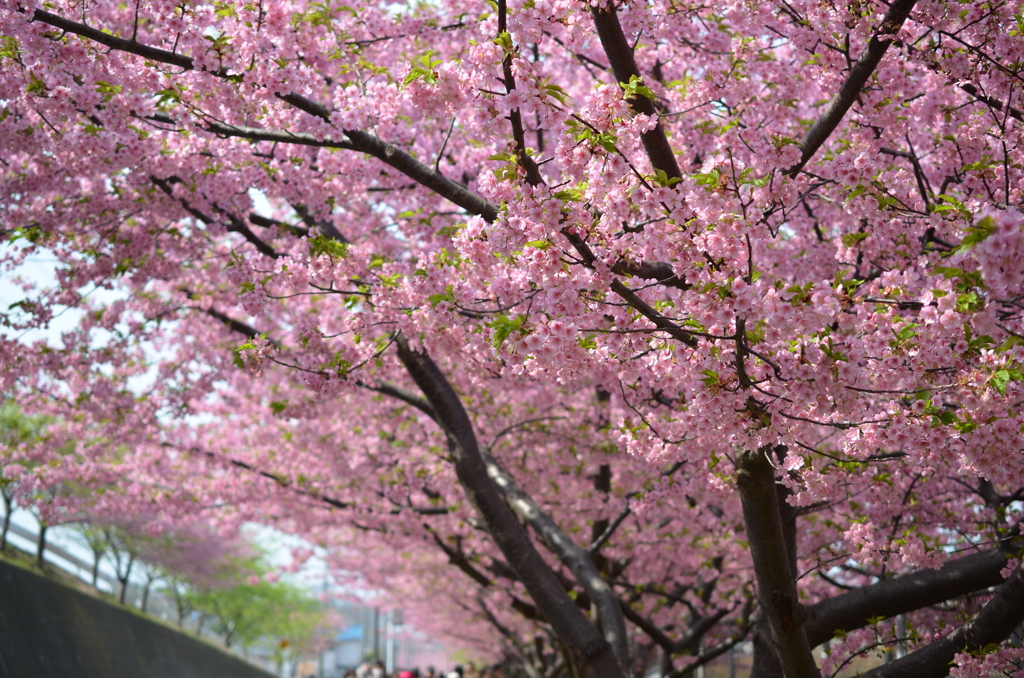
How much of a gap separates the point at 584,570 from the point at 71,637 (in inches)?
453

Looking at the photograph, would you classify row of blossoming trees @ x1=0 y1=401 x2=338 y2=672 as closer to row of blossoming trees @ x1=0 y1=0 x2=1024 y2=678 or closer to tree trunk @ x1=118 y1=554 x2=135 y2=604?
tree trunk @ x1=118 y1=554 x2=135 y2=604

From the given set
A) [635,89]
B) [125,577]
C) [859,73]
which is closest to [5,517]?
[125,577]

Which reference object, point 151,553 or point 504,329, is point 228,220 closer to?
point 504,329

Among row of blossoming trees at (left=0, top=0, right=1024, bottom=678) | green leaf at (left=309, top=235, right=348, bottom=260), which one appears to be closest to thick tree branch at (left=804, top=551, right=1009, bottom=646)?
row of blossoming trees at (left=0, top=0, right=1024, bottom=678)

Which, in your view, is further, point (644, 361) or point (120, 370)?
point (120, 370)

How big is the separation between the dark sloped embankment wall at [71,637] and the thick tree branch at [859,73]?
40.5 ft

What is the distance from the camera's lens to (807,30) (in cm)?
479

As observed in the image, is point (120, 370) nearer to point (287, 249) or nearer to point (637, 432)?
point (287, 249)

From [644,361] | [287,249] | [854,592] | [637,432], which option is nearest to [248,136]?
[287,249]

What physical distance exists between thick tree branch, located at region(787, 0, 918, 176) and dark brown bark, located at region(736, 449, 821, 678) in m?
1.80

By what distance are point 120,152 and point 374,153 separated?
252 cm

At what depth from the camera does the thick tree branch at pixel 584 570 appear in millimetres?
6293

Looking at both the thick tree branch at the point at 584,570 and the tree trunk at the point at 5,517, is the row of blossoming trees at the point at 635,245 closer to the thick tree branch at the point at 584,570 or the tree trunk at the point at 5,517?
the thick tree branch at the point at 584,570

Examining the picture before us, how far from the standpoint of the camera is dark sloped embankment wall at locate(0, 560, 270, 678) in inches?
428
